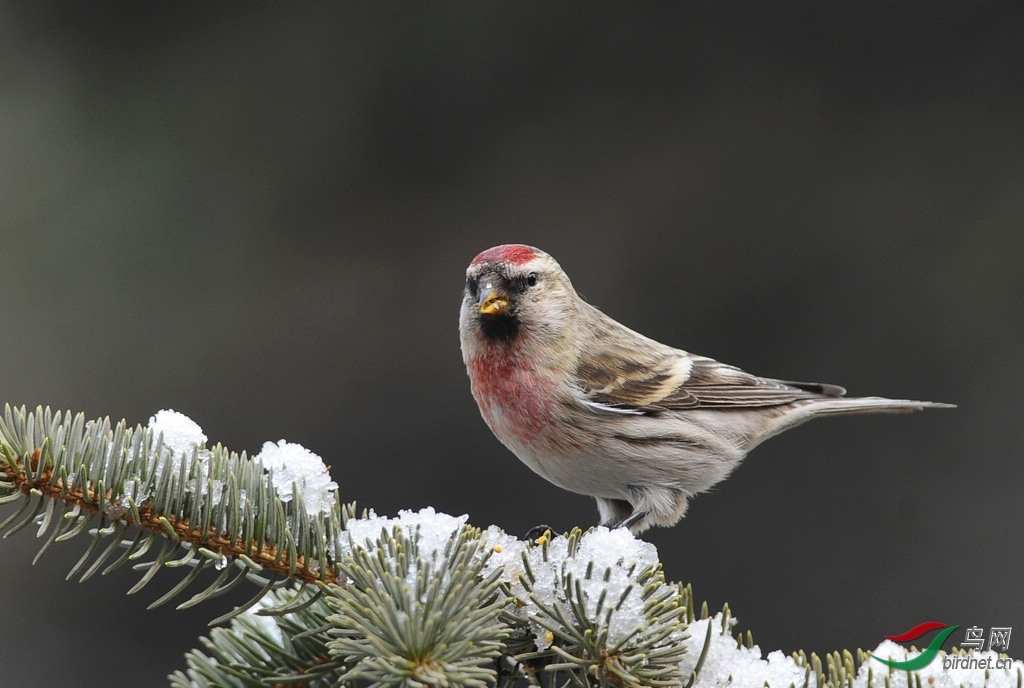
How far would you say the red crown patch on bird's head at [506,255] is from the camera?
1.70 m

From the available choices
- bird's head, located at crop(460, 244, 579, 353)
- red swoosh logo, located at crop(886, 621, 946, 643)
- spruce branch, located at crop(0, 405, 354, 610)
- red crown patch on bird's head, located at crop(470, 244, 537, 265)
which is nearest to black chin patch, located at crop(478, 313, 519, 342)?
bird's head, located at crop(460, 244, 579, 353)

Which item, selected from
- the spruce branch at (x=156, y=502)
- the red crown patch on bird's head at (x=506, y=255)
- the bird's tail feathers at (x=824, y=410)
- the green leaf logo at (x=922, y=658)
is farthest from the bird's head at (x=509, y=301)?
the green leaf logo at (x=922, y=658)

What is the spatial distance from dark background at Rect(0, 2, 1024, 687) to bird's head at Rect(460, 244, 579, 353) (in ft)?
1.90

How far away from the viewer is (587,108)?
2598 mm

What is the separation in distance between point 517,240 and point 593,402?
0.92 meters

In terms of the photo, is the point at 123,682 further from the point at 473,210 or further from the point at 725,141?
the point at 725,141

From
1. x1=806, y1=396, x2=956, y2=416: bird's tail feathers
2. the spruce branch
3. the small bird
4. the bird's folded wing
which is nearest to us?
the spruce branch

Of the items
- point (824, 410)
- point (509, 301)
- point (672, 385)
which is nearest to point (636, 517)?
point (672, 385)

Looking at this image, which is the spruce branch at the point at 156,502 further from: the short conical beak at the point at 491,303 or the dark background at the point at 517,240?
the dark background at the point at 517,240

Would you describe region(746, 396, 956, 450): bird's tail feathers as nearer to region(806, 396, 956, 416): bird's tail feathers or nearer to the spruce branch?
region(806, 396, 956, 416): bird's tail feathers

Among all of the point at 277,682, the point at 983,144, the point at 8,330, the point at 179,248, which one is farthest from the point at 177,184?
the point at 983,144

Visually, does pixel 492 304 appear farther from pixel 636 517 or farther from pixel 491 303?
pixel 636 517

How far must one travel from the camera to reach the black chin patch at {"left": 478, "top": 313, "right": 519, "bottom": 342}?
1717 millimetres

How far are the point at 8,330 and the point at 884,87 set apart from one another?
2404 mm
